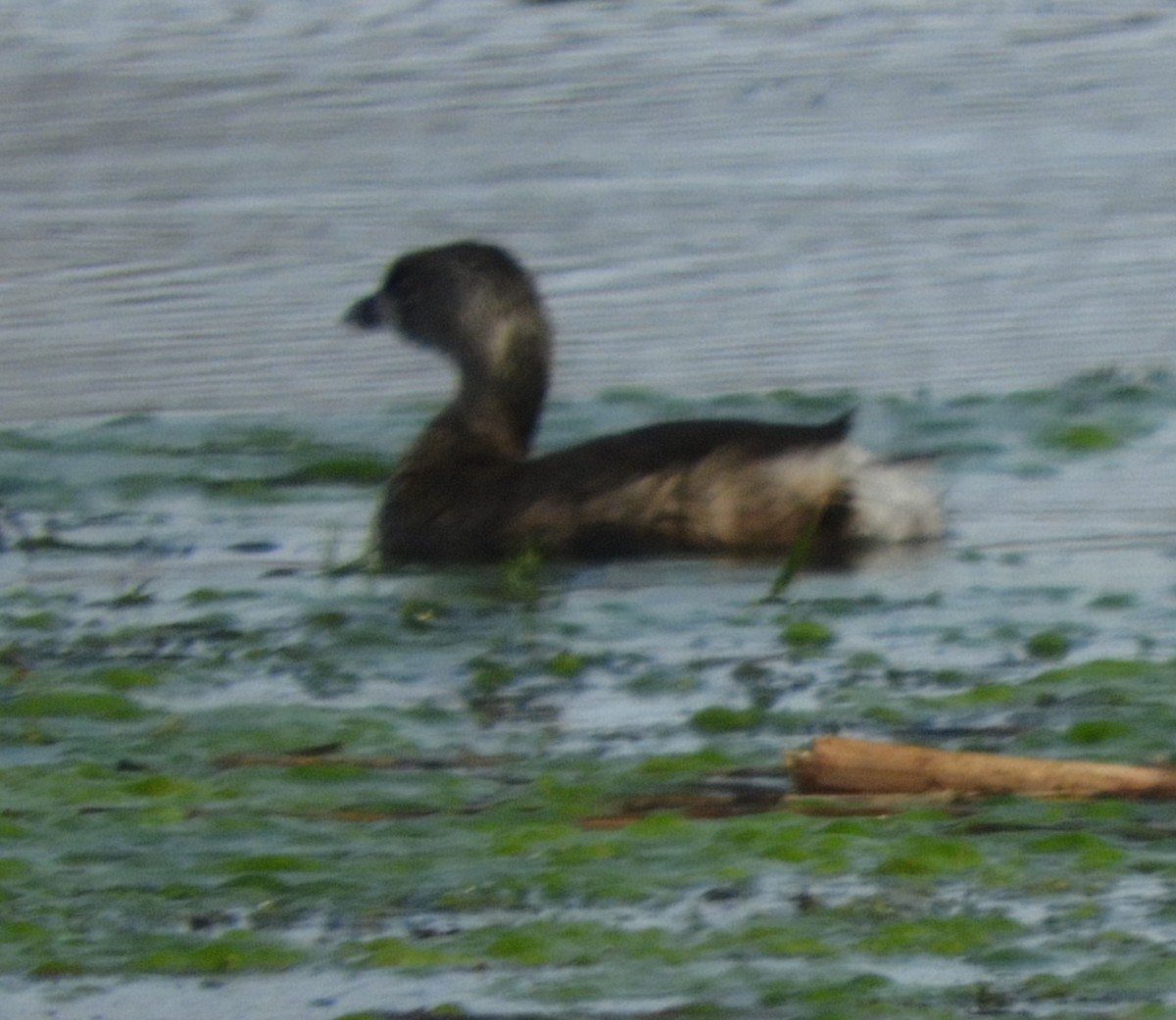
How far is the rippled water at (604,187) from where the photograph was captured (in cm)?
1149

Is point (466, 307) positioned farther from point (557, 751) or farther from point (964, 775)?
point (964, 775)

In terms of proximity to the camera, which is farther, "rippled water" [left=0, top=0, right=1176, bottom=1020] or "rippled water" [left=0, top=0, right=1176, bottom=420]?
"rippled water" [left=0, top=0, right=1176, bottom=420]

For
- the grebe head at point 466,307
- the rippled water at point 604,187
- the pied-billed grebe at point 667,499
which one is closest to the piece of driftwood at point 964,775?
the pied-billed grebe at point 667,499

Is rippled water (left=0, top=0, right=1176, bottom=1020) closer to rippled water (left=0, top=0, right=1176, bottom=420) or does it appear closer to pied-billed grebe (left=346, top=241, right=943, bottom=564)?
rippled water (left=0, top=0, right=1176, bottom=420)

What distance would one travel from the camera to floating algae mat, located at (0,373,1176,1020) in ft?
15.6

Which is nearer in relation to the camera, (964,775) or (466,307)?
(964,775)

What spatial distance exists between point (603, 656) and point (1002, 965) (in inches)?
105

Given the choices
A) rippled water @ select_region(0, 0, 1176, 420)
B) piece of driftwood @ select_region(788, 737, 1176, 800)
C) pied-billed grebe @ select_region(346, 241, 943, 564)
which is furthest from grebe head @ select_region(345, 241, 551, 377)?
piece of driftwood @ select_region(788, 737, 1176, 800)

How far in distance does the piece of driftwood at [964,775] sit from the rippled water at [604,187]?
5.08 metres

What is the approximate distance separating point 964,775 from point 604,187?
9.12 m

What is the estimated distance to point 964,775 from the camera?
5.61 m

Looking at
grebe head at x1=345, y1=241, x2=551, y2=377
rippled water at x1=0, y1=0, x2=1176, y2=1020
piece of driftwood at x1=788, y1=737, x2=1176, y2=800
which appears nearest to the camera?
piece of driftwood at x1=788, y1=737, x2=1176, y2=800

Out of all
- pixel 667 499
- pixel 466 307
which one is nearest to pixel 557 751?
pixel 667 499

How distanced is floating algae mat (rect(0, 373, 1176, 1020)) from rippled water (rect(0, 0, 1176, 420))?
1.46m
